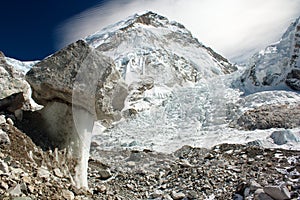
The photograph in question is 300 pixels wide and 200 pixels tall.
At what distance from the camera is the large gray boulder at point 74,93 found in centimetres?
655

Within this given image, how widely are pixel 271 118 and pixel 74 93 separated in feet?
32.9

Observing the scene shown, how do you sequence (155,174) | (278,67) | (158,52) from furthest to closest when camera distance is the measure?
(158,52) < (278,67) < (155,174)

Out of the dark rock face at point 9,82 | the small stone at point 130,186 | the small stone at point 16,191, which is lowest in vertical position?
the small stone at point 130,186

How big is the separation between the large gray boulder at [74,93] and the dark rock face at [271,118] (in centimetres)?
863

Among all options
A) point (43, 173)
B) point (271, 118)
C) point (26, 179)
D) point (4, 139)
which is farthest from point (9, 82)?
point (271, 118)

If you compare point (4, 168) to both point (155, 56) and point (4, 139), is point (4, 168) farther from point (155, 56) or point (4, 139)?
point (155, 56)

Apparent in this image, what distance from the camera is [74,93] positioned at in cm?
654

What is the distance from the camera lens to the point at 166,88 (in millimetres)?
31109

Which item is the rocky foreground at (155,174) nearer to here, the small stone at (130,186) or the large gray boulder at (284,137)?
the small stone at (130,186)

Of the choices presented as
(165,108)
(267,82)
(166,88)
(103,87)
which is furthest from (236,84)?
(103,87)

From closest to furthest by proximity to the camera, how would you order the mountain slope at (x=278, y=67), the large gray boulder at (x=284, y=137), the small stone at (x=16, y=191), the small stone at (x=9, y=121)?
1. the small stone at (x=16, y=191)
2. the small stone at (x=9, y=121)
3. the large gray boulder at (x=284, y=137)
4. the mountain slope at (x=278, y=67)

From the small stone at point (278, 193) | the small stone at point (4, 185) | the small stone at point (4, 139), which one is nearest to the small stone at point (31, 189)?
the small stone at point (4, 185)

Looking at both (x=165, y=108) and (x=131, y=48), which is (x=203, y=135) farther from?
(x=131, y=48)

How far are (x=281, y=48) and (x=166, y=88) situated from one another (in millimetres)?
12277
